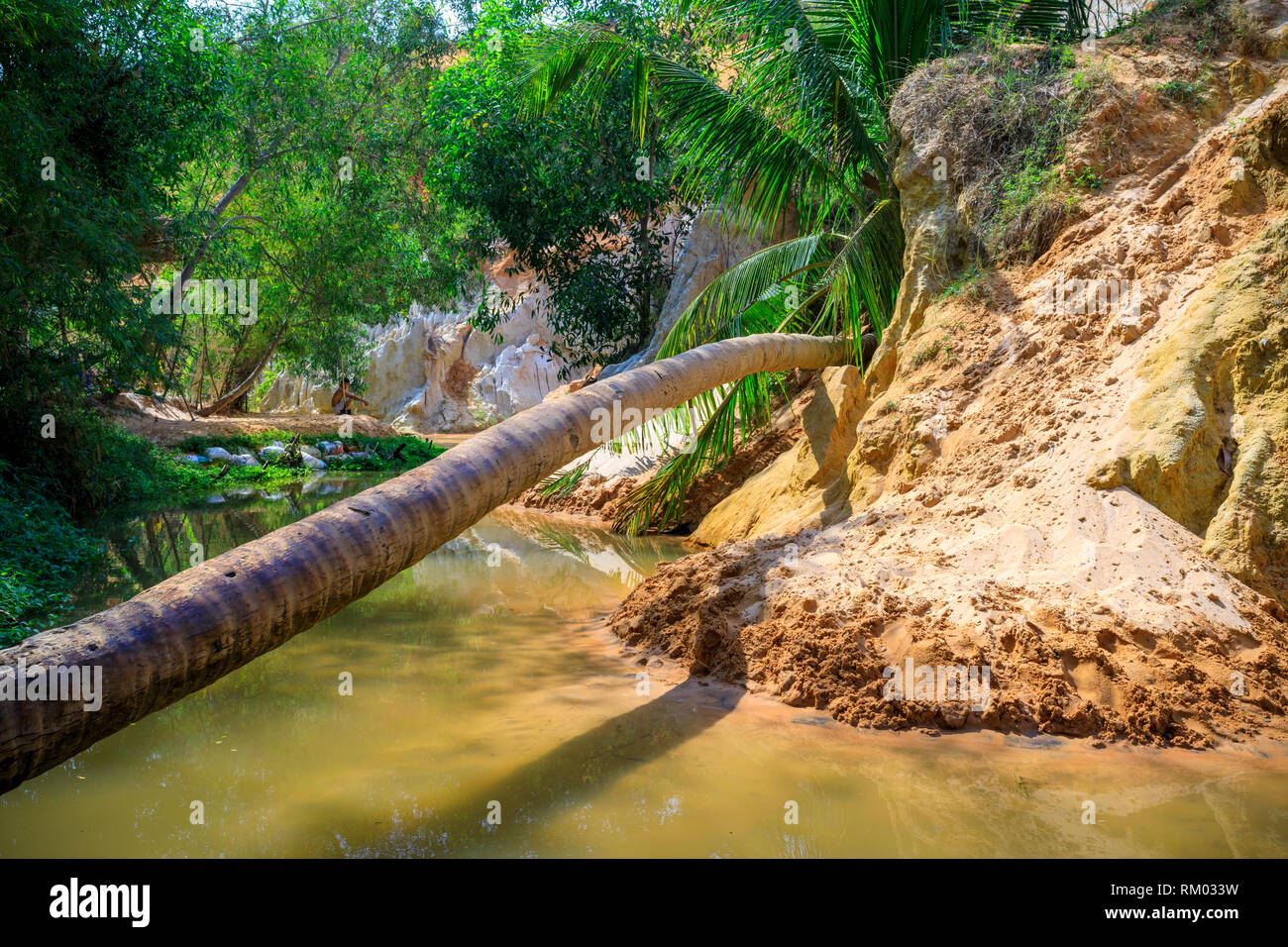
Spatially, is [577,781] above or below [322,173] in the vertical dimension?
below

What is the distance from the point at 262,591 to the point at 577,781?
131 cm

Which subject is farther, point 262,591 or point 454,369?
point 454,369

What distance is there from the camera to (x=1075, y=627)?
3.43 meters

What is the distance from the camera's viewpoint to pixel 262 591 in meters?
2.70

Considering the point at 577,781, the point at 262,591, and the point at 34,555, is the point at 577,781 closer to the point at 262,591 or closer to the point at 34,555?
the point at 262,591

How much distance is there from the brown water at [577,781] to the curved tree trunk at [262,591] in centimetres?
50

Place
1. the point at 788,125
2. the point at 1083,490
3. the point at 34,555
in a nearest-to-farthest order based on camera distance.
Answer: the point at 1083,490
the point at 34,555
the point at 788,125

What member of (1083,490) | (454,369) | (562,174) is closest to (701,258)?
(562,174)

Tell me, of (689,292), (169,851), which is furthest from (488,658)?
(689,292)

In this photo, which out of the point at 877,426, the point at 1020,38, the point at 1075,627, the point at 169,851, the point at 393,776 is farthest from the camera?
the point at 1020,38

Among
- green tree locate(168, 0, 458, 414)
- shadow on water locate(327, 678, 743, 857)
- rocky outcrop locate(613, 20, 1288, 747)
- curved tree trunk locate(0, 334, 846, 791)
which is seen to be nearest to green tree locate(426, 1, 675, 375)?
green tree locate(168, 0, 458, 414)

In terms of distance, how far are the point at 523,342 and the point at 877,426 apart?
78.3 feet

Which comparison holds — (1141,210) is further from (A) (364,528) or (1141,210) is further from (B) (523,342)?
(B) (523,342)

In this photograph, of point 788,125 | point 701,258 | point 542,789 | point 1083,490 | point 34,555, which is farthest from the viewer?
point 701,258
